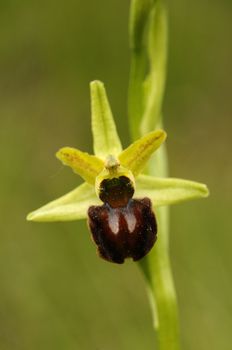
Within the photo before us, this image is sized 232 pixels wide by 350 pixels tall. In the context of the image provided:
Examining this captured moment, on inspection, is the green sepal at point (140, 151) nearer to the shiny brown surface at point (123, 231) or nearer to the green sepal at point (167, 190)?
the green sepal at point (167, 190)

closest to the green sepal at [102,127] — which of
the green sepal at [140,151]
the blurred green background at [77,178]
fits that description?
the green sepal at [140,151]

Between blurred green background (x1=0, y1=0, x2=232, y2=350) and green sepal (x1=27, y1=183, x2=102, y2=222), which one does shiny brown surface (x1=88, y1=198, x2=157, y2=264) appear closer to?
green sepal (x1=27, y1=183, x2=102, y2=222)

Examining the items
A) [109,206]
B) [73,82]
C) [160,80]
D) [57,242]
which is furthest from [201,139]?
[109,206]

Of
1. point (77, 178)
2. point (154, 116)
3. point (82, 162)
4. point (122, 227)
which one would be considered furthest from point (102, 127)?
→ point (77, 178)

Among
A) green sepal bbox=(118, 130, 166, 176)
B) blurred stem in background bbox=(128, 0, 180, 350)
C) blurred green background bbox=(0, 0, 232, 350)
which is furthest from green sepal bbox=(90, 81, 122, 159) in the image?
blurred green background bbox=(0, 0, 232, 350)

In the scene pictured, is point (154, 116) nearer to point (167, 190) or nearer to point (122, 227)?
point (167, 190)
